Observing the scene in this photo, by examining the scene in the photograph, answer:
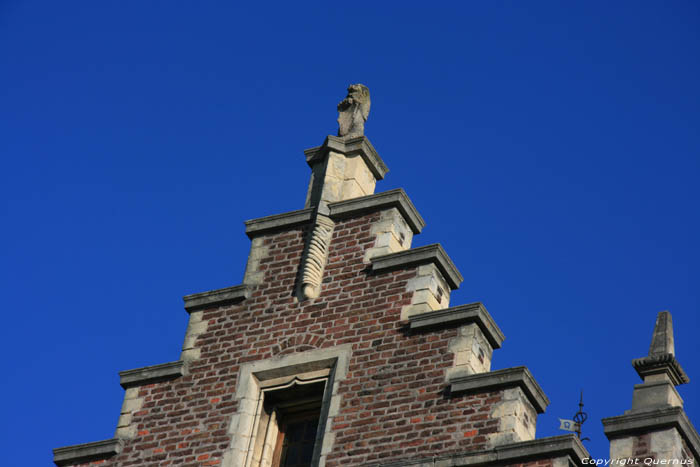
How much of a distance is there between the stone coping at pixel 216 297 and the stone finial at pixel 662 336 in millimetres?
5073

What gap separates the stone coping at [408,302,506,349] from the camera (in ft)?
57.8

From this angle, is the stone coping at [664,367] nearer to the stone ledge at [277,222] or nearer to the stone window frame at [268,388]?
the stone window frame at [268,388]

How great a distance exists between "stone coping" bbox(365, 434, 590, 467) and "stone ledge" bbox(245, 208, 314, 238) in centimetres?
429

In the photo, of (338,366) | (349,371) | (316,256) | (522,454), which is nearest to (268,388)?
(338,366)

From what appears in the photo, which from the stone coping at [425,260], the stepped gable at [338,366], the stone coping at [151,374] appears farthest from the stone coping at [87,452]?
the stone coping at [425,260]

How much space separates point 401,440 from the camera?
1712 centimetres

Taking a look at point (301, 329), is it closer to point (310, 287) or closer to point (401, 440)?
point (310, 287)

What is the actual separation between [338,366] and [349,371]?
16 cm

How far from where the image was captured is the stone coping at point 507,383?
16.9m

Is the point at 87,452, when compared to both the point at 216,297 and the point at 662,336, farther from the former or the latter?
the point at 662,336

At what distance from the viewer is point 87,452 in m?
19.0

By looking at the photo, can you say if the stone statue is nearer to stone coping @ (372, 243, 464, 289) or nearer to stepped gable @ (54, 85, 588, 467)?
stepped gable @ (54, 85, 588, 467)

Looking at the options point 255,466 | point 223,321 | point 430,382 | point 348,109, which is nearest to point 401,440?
point 430,382

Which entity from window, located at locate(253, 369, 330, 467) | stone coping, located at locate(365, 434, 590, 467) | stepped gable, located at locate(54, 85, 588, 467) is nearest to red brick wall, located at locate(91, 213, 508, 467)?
stepped gable, located at locate(54, 85, 588, 467)
